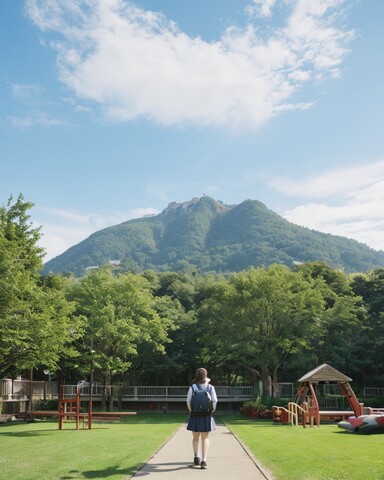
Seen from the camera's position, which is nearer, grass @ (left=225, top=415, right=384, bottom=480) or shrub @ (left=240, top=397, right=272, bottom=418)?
grass @ (left=225, top=415, right=384, bottom=480)

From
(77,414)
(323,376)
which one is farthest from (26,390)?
(323,376)

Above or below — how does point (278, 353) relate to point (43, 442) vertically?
above

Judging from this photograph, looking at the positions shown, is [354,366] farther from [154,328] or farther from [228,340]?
[154,328]

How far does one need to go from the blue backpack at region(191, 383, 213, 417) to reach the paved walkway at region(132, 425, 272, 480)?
0.93m

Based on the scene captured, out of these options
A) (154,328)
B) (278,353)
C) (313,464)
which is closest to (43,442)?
(313,464)

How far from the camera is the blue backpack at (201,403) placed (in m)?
9.95

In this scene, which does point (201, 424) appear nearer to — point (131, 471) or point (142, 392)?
point (131, 471)

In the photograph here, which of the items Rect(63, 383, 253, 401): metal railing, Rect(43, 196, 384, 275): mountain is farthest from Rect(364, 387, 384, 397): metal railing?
Rect(43, 196, 384, 275): mountain

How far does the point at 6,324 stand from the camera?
2048 centimetres

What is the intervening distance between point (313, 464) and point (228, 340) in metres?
24.9

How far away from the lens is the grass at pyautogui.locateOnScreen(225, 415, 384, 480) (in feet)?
29.0

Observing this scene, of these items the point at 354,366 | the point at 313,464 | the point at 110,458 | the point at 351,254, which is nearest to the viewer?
the point at 313,464

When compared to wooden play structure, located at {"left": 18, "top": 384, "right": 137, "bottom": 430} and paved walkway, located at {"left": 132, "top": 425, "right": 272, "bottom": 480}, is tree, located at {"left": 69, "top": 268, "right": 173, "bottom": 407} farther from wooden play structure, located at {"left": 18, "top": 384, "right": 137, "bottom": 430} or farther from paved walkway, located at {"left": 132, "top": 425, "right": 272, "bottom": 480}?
paved walkway, located at {"left": 132, "top": 425, "right": 272, "bottom": 480}

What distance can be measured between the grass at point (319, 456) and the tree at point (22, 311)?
30.2ft
